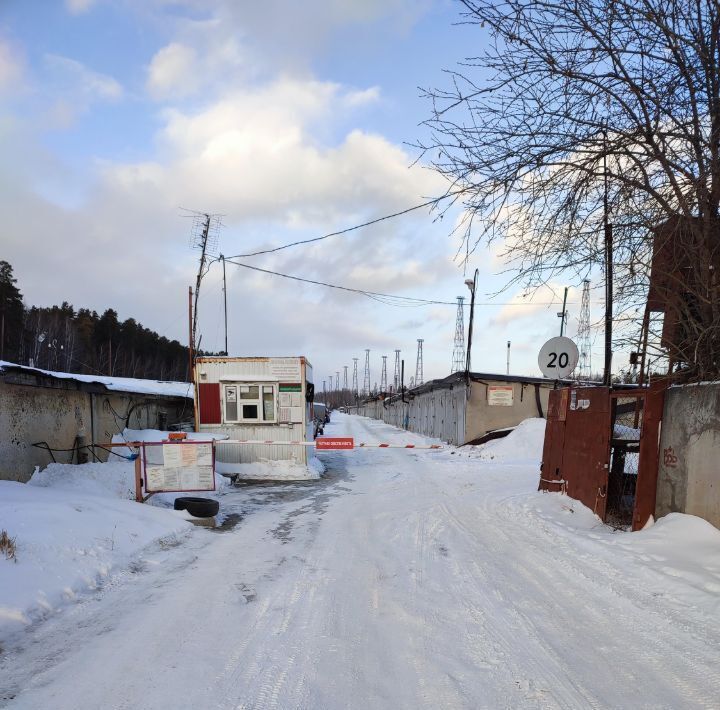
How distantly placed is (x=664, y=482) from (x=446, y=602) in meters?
3.79

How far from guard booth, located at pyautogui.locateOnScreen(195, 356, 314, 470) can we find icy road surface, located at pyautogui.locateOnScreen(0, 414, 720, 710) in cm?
713

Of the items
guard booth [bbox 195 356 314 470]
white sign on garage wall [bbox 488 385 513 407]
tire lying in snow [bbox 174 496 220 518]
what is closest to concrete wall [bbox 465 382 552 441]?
white sign on garage wall [bbox 488 385 513 407]

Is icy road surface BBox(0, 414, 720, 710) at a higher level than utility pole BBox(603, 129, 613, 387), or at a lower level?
lower

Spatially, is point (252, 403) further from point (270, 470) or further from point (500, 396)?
point (500, 396)

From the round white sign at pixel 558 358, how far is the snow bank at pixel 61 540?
704 centimetres

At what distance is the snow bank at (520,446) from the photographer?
1741 centimetres

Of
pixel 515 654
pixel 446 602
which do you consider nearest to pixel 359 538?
A: pixel 446 602

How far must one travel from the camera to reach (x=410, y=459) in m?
19.1

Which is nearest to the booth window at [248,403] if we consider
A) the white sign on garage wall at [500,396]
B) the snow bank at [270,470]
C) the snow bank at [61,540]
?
the snow bank at [270,470]

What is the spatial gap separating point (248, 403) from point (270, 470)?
76.4 inches

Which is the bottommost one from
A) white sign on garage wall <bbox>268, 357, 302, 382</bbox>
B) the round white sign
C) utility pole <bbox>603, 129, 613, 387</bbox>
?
white sign on garage wall <bbox>268, 357, 302, 382</bbox>

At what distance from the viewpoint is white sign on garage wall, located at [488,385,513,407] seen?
2266 centimetres

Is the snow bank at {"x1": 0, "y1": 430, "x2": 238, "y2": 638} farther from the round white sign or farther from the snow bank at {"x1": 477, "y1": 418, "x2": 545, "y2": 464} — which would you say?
the snow bank at {"x1": 477, "y1": 418, "x2": 545, "y2": 464}

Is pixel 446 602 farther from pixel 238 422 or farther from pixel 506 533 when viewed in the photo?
pixel 238 422
